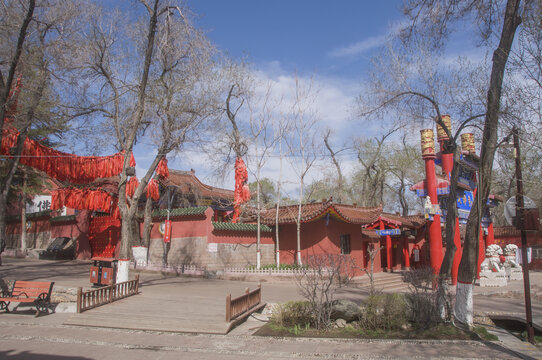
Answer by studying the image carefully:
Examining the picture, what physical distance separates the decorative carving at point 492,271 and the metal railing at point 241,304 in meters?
11.8

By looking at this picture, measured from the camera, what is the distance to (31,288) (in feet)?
32.3

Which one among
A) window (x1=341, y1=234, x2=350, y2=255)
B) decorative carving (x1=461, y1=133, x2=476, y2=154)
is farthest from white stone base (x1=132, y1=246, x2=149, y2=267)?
decorative carving (x1=461, y1=133, x2=476, y2=154)

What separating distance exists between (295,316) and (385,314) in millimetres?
1924

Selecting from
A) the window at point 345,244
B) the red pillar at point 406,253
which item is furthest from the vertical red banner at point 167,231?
the red pillar at point 406,253

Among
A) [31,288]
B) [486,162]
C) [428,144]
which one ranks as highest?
A: [428,144]

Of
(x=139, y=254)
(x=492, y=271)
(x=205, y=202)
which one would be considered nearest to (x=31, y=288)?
(x=139, y=254)

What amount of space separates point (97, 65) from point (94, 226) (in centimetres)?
1159

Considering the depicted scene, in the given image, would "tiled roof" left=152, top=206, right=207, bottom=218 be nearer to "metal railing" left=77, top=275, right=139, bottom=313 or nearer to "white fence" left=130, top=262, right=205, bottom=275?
"white fence" left=130, top=262, right=205, bottom=275

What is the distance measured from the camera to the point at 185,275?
17.3 meters

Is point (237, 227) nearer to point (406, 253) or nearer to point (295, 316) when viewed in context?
point (295, 316)

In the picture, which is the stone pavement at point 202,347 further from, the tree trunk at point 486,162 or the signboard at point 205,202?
the signboard at point 205,202

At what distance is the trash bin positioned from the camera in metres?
11.8

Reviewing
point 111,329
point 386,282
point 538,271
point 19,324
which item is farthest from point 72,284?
point 538,271

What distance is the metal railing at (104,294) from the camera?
9.41 meters
